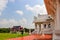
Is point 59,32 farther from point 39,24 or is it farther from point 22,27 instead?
point 39,24

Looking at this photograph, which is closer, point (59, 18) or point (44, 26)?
point (59, 18)

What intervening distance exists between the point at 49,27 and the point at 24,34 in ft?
13.4

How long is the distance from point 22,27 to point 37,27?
18.8 ft

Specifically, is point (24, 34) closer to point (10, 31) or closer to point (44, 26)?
point (10, 31)

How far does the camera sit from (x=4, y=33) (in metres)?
16.2

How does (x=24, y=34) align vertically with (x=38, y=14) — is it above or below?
below

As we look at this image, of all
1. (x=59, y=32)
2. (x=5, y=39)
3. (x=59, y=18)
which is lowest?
(x=5, y=39)

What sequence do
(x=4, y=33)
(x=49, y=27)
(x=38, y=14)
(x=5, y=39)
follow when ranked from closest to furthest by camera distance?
1. (x=5, y=39)
2. (x=4, y=33)
3. (x=49, y=27)
4. (x=38, y=14)

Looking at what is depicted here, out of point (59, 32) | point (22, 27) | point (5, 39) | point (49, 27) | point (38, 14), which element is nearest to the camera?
point (59, 32)

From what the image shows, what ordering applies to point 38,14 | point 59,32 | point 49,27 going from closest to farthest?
1. point 59,32
2. point 49,27
3. point 38,14

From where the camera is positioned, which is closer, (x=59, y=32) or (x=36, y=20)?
(x=59, y=32)

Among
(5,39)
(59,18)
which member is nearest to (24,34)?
(5,39)

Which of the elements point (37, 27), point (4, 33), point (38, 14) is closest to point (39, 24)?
point (37, 27)

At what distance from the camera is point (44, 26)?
20.4 metres
